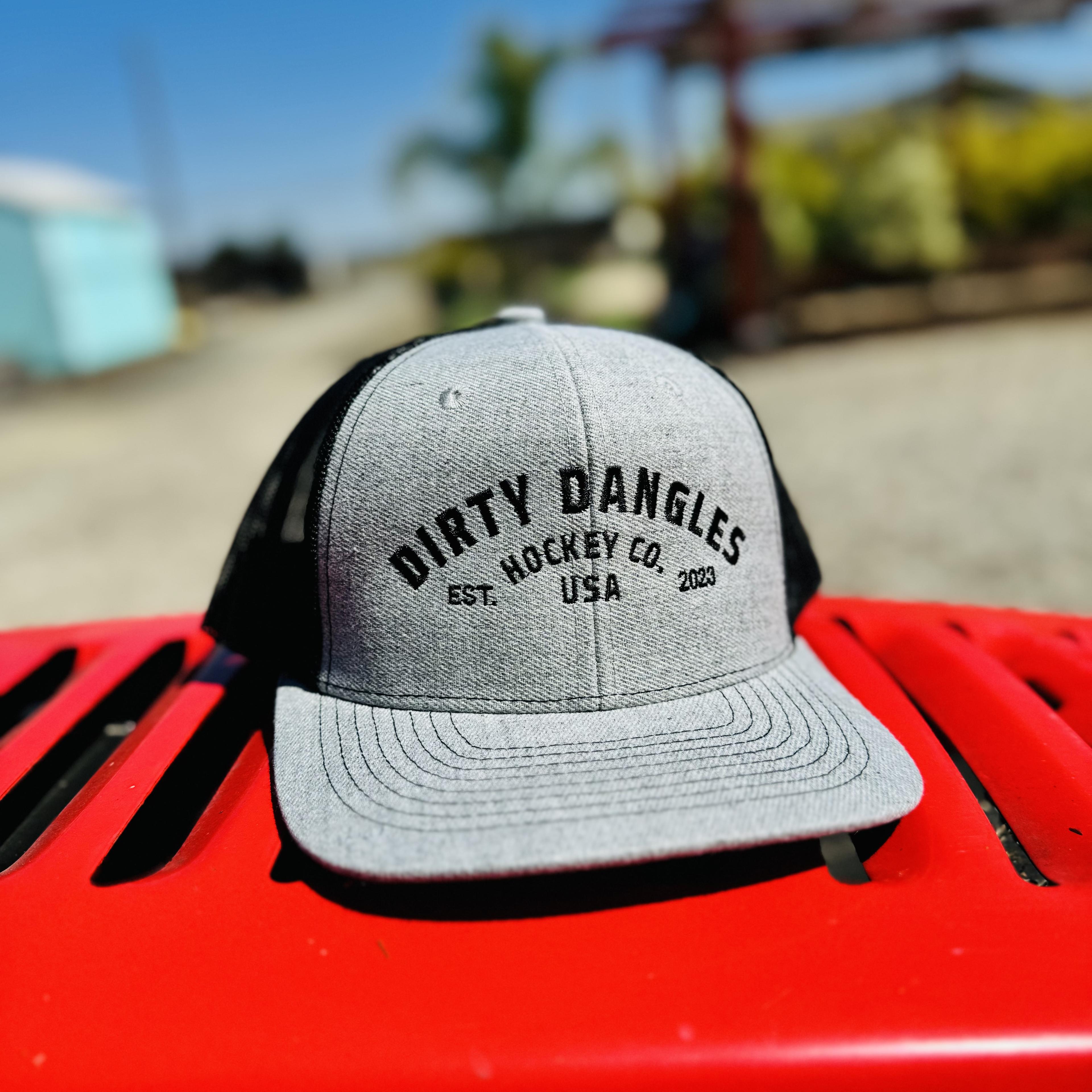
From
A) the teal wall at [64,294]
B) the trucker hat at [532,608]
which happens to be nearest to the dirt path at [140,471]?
the trucker hat at [532,608]

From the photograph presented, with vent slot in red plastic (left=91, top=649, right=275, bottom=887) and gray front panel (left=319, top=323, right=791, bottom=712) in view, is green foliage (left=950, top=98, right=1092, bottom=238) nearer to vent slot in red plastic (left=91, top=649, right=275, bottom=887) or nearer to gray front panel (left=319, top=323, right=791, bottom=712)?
gray front panel (left=319, top=323, right=791, bottom=712)

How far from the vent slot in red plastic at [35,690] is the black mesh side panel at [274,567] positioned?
1.26 ft

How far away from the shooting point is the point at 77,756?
4.42 ft

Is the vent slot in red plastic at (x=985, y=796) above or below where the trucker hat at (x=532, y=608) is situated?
below

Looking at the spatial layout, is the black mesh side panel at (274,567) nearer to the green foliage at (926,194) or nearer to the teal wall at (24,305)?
the green foliage at (926,194)

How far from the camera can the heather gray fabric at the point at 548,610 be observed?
96 centimetres

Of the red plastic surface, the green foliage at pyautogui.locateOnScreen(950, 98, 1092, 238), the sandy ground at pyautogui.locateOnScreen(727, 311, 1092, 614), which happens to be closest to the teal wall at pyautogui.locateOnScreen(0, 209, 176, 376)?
the sandy ground at pyautogui.locateOnScreen(727, 311, 1092, 614)

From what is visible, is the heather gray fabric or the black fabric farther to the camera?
the black fabric

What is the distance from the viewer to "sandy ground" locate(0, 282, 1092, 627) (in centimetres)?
370

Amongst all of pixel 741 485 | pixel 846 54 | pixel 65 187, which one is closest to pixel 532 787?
pixel 741 485

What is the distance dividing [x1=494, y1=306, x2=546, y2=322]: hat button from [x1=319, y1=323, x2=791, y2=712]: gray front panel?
0.87ft

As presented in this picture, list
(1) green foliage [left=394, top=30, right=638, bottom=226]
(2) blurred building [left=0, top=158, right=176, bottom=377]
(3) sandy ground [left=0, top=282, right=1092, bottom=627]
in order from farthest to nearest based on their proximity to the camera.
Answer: (1) green foliage [left=394, top=30, right=638, bottom=226] < (2) blurred building [left=0, top=158, right=176, bottom=377] < (3) sandy ground [left=0, top=282, right=1092, bottom=627]

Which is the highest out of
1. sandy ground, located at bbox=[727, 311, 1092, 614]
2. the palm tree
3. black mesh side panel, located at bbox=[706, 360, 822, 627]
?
the palm tree

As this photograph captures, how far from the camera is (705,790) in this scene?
90 cm
